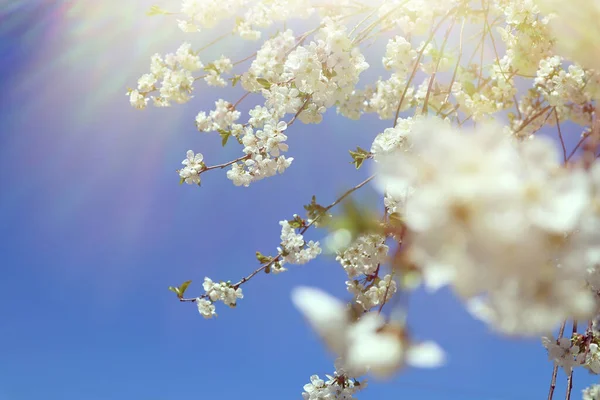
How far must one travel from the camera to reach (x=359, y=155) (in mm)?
2004

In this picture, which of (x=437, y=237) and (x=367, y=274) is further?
(x=367, y=274)

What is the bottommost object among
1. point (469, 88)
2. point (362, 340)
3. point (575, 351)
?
point (362, 340)

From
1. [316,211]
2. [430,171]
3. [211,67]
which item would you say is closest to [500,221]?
[430,171]

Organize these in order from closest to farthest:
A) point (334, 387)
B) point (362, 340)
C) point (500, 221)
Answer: point (500, 221), point (362, 340), point (334, 387)

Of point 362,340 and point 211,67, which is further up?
point 211,67

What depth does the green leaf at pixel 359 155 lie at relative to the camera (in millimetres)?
2006

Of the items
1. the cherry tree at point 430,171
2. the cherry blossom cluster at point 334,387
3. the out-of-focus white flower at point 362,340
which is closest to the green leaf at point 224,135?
the cherry tree at point 430,171

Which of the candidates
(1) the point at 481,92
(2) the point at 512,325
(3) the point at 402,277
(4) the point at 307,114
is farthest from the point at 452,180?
(1) the point at 481,92

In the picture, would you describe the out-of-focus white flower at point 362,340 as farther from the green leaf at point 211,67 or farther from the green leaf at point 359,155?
the green leaf at point 211,67

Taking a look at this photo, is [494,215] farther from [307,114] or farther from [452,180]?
[307,114]

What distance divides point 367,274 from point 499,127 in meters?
1.76

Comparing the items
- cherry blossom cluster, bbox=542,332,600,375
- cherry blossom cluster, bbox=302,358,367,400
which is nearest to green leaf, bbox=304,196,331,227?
cherry blossom cluster, bbox=302,358,367,400

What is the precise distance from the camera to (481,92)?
3008 mm

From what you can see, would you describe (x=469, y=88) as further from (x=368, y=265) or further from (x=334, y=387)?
→ (x=334, y=387)
